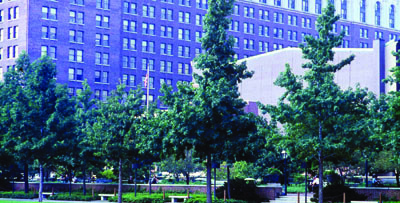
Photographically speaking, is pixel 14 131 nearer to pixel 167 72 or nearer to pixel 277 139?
pixel 277 139

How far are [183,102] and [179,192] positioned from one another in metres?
17.9

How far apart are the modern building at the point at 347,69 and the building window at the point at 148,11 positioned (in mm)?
36153

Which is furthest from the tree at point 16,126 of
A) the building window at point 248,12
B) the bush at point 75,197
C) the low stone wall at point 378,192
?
the building window at point 248,12

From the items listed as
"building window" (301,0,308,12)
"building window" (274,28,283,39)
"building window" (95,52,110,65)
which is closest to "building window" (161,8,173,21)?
"building window" (95,52,110,65)

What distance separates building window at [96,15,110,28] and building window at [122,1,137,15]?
5095 mm

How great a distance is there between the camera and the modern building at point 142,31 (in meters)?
107

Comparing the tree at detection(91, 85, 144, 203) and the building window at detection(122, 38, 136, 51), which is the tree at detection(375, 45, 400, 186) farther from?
the building window at detection(122, 38, 136, 51)

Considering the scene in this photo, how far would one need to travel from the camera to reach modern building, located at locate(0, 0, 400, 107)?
10706cm

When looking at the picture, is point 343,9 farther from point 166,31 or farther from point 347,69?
point 347,69

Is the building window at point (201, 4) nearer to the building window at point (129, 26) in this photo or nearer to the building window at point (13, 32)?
the building window at point (129, 26)

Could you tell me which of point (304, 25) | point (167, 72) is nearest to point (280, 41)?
point (304, 25)

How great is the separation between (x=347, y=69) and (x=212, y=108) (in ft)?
155

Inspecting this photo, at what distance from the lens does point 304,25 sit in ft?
449

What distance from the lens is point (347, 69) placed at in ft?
257
